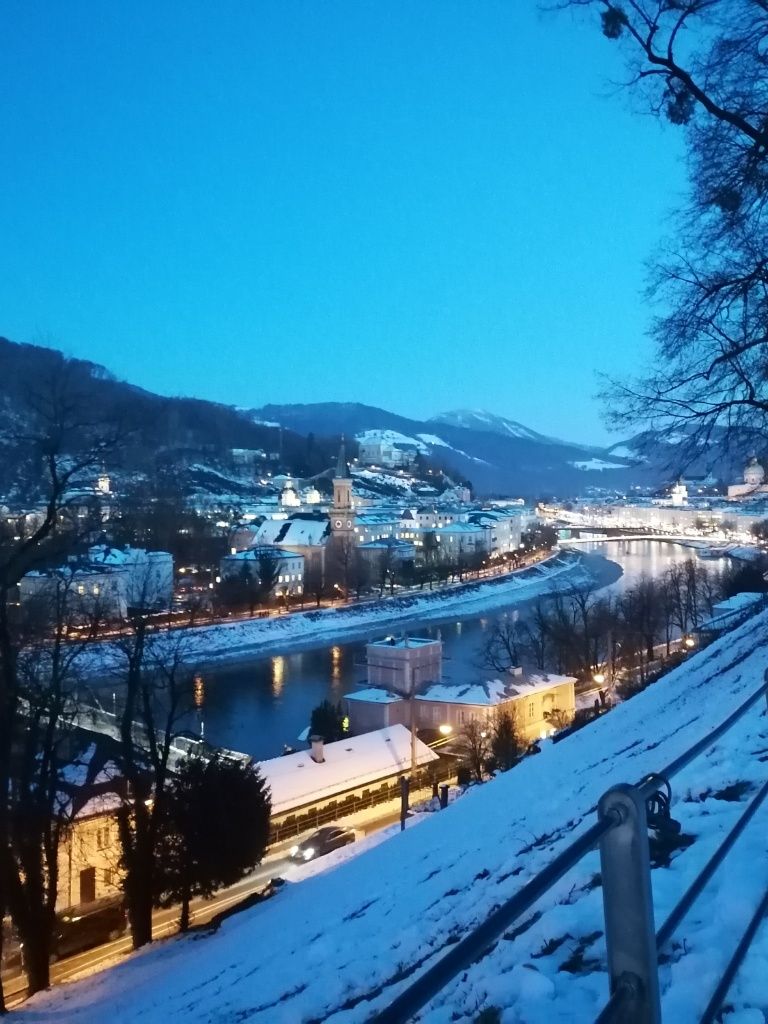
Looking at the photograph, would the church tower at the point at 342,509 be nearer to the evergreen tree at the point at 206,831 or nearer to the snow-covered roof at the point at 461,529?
the snow-covered roof at the point at 461,529

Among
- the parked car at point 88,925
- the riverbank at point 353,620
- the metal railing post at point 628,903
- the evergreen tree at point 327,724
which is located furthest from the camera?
the riverbank at point 353,620

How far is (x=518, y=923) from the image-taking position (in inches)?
133

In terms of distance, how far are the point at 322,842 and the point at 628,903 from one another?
14.0 m

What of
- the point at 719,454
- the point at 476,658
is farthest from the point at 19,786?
the point at 476,658

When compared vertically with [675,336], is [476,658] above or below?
below

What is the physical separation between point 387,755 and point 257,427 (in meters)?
117

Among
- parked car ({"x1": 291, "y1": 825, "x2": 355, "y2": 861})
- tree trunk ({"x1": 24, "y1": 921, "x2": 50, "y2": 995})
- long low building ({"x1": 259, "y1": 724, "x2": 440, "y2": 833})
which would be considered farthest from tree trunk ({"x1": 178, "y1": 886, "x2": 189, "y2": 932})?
long low building ({"x1": 259, "y1": 724, "x2": 440, "y2": 833})

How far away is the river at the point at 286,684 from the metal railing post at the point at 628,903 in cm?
1892

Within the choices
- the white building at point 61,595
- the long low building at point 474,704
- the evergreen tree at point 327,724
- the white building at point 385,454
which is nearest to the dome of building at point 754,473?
the white building at point 61,595

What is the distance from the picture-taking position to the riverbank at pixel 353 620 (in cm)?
3319

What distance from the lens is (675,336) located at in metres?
5.86

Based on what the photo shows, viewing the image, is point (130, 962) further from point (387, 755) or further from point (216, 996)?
point (387, 755)

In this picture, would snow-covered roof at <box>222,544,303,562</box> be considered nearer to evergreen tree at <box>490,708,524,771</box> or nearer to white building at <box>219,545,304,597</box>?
white building at <box>219,545,304,597</box>

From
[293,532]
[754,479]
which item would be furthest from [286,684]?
[293,532]
